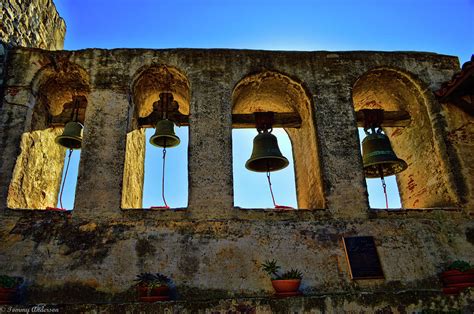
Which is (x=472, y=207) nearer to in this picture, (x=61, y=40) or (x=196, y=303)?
(x=196, y=303)

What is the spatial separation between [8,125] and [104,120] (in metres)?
1.30

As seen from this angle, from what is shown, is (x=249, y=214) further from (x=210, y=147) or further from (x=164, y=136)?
(x=164, y=136)

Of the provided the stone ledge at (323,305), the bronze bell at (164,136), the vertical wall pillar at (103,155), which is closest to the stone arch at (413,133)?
the stone ledge at (323,305)

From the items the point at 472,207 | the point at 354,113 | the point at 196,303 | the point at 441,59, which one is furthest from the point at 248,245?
the point at 441,59

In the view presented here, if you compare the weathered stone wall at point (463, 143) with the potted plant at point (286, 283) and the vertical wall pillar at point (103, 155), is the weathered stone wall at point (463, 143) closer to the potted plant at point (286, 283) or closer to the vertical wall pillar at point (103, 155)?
the potted plant at point (286, 283)

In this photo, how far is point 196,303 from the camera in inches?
149

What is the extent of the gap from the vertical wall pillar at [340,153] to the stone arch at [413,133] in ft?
1.99

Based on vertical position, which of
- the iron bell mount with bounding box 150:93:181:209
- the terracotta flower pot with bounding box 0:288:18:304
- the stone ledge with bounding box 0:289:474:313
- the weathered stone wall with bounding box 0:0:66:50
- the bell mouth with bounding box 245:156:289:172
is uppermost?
the weathered stone wall with bounding box 0:0:66:50

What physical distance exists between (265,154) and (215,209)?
3.95ft

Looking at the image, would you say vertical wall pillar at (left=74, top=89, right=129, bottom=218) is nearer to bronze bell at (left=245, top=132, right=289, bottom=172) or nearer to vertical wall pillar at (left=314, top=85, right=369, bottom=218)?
bronze bell at (left=245, top=132, right=289, bottom=172)

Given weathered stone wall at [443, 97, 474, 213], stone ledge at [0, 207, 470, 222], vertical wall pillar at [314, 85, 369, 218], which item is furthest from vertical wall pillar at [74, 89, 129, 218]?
weathered stone wall at [443, 97, 474, 213]

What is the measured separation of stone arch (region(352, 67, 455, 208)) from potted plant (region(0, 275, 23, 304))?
17.6ft

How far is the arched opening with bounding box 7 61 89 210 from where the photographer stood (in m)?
→ 5.36

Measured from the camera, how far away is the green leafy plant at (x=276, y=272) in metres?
4.33
